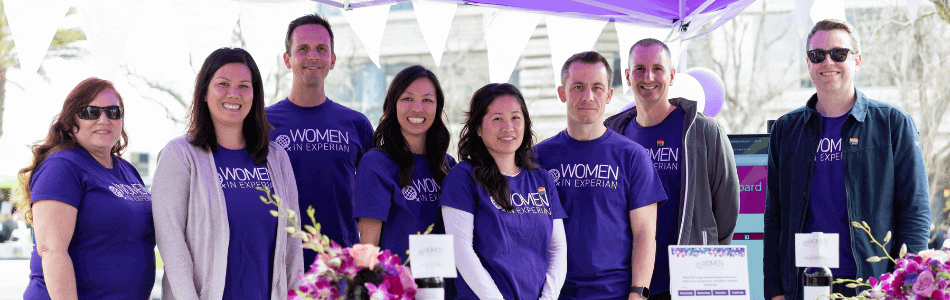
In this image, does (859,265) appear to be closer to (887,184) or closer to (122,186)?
(887,184)

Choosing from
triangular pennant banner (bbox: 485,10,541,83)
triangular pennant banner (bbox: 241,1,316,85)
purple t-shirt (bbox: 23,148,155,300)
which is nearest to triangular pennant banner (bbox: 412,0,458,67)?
triangular pennant banner (bbox: 485,10,541,83)


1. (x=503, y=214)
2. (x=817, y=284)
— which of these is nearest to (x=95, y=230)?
(x=503, y=214)

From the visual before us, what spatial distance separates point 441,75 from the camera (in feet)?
36.1

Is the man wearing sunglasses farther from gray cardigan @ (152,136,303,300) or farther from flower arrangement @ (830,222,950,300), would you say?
gray cardigan @ (152,136,303,300)

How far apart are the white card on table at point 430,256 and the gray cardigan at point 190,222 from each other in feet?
2.47

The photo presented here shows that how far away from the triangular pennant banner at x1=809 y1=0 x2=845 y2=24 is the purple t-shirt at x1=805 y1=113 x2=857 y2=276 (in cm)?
92

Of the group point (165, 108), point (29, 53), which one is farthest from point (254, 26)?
point (165, 108)

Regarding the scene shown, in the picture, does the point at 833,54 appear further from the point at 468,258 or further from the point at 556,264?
the point at 468,258

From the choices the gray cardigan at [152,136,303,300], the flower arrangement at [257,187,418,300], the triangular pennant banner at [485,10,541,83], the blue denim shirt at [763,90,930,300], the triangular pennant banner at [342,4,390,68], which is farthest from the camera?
the triangular pennant banner at [485,10,541,83]

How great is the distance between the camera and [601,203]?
236 centimetres

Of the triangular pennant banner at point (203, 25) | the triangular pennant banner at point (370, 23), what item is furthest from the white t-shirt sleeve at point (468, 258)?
the triangular pennant banner at point (370, 23)

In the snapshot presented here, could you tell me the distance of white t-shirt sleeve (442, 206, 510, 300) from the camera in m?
2.08

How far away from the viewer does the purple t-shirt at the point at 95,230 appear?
2.12 m

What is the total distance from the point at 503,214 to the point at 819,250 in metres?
0.85
